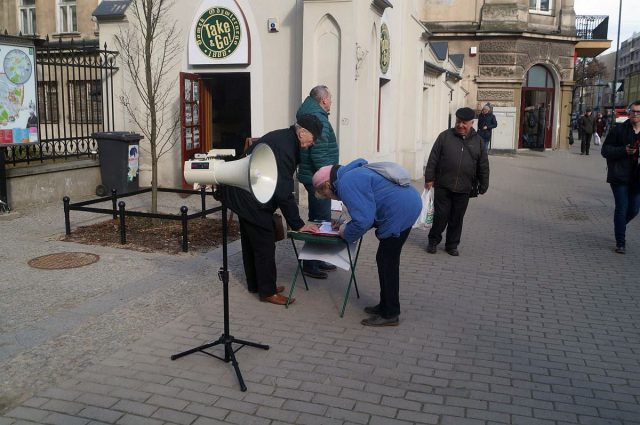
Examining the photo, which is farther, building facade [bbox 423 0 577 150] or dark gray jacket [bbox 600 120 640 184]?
building facade [bbox 423 0 577 150]

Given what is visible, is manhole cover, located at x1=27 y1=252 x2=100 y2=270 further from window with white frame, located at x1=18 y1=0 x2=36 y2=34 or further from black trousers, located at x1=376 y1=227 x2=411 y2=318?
window with white frame, located at x1=18 y1=0 x2=36 y2=34

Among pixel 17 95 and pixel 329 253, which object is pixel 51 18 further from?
pixel 329 253

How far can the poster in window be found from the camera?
9180 mm

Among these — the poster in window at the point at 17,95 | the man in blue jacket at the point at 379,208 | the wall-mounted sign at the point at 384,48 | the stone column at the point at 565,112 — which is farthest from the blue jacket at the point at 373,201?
the stone column at the point at 565,112

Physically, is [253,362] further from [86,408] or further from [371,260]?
[371,260]

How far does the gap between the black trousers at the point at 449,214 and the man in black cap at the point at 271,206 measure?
2.85 meters

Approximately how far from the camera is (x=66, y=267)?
22.7ft

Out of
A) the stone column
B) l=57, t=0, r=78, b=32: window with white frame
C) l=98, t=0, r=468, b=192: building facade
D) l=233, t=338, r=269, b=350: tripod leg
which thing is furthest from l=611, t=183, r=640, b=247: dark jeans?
the stone column

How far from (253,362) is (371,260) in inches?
134

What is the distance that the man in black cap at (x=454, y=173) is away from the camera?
7875mm

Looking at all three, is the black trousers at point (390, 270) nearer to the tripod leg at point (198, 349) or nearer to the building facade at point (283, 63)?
the tripod leg at point (198, 349)

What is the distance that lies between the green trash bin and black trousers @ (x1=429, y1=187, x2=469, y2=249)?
19.8 ft

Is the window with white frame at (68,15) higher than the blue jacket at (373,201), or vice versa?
the window with white frame at (68,15)

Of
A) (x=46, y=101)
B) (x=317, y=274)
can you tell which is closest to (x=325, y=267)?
(x=317, y=274)
